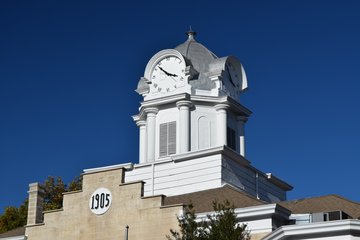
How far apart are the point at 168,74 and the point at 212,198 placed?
10.5m

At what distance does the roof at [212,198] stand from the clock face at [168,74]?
7991 mm

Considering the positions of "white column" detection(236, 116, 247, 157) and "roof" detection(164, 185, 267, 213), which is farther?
"white column" detection(236, 116, 247, 157)

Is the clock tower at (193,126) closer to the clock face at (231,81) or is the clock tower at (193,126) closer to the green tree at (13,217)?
the clock face at (231,81)

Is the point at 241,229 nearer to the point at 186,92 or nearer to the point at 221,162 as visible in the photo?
the point at 221,162

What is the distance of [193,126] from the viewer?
142 ft

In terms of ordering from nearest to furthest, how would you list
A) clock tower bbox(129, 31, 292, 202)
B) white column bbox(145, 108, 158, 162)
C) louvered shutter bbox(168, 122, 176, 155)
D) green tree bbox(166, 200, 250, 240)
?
green tree bbox(166, 200, 250, 240)
clock tower bbox(129, 31, 292, 202)
louvered shutter bbox(168, 122, 176, 155)
white column bbox(145, 108, 158, 162)

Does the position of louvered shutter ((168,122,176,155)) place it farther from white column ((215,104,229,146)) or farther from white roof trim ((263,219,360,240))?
white roof trim ((263,219,360,240))

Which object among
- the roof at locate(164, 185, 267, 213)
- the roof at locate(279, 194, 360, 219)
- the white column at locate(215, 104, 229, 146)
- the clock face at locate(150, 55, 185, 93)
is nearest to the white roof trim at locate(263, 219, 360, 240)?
the roof at locate(164, 185, 267, 213)

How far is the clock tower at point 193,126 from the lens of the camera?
41.0 m

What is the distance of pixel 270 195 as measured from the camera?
Answer: 145ft

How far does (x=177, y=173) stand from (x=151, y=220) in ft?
19.2

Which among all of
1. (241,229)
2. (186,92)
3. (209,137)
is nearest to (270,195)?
(209,137)

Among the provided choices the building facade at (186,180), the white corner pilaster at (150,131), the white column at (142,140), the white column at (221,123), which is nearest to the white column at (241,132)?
the building facade at (186,180)

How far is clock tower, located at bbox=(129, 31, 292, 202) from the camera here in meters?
41.0
